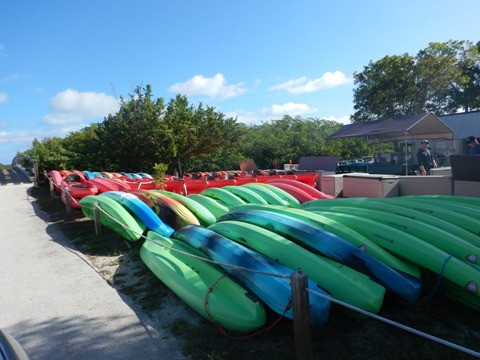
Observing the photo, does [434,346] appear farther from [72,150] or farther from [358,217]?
[72,150]

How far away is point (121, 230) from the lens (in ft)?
18.9

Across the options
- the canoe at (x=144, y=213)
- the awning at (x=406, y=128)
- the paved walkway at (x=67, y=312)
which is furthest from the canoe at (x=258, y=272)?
the awning at (x=406, y=128)

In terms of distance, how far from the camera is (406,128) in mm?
12172

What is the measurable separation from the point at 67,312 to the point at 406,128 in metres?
12.0

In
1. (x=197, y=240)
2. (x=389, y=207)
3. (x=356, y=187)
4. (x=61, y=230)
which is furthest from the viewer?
(x=356, y=187)

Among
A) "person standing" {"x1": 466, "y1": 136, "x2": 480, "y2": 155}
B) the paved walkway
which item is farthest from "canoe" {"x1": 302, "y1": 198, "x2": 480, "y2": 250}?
"person standing" {"x1": 466, "y1": 136, "x2": 480, "y2": 155}

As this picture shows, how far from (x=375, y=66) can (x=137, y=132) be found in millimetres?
22444

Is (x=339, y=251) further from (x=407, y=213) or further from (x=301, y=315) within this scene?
(x=407, y=213)

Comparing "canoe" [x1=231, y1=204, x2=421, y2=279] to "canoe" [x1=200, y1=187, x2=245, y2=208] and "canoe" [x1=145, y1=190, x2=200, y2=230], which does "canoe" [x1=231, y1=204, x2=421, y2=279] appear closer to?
"canoe" [x1=145, y1=190, x2=200, y2=230]

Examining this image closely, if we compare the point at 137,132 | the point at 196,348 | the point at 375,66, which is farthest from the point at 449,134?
the point at 375,66

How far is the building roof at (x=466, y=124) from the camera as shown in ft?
74.1

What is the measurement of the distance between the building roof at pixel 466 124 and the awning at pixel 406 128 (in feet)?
33.4

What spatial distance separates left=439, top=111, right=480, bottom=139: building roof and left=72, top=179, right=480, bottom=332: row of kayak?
21631 millimetres

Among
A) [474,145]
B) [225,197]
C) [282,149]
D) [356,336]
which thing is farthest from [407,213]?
[282,149]
